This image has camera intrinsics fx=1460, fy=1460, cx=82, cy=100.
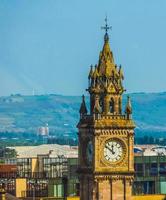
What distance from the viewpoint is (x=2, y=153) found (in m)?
184

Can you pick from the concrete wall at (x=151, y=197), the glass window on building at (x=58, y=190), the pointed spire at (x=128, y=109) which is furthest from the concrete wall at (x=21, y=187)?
the pointed spire at (x=128, y=109)

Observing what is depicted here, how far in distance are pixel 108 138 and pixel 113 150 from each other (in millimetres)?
573

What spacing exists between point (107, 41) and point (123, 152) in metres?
5.06

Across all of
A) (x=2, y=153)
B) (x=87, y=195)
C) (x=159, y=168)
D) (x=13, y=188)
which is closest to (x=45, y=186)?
(x=13, y=188)

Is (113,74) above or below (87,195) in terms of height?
above

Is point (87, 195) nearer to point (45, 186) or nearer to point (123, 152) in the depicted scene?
point (123, 152)

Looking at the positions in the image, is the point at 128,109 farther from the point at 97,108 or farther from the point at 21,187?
the point at 21,187

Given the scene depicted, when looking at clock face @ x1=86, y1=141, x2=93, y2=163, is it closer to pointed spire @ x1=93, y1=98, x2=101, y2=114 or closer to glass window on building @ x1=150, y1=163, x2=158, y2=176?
pointed spire @ x1=93, y1=98, x2=101, y2=114

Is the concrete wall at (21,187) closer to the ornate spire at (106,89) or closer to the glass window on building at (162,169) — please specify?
the glass window on building at (162,169)

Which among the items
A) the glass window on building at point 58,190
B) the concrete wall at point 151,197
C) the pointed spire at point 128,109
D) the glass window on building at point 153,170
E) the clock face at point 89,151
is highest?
the pointed spire at point 128,109

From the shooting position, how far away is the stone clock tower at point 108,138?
2515 inches

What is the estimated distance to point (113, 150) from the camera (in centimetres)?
6412

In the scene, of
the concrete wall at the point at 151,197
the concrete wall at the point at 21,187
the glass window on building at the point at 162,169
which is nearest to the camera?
the concrete wall at the point at 151,197

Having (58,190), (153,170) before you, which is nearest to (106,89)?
(58,190)
